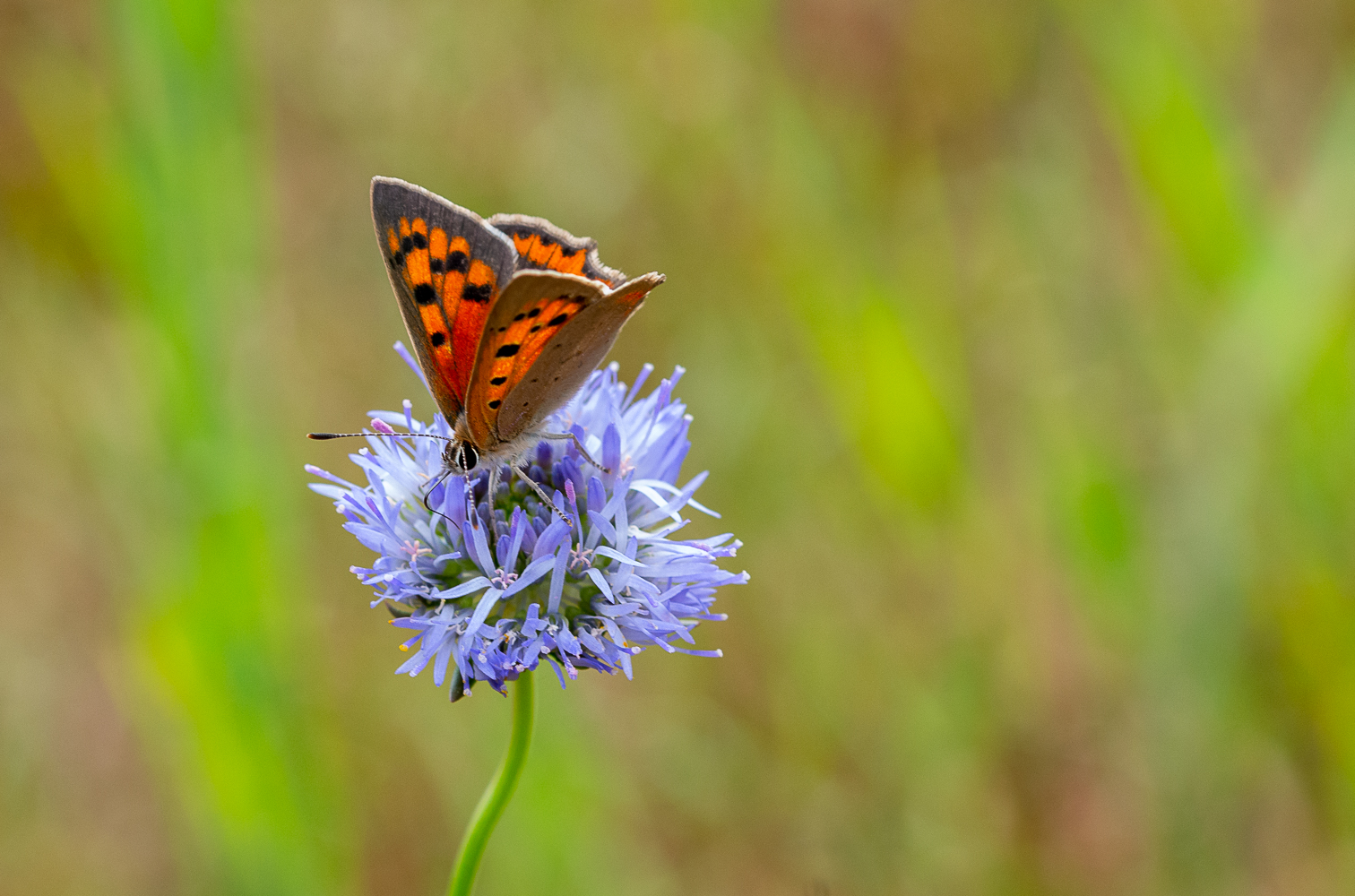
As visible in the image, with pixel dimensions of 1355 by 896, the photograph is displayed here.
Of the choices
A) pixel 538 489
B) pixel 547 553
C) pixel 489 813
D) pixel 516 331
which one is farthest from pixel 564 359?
pixel 489 813

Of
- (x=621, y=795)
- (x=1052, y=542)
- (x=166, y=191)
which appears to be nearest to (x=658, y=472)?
(x=166, y=191)

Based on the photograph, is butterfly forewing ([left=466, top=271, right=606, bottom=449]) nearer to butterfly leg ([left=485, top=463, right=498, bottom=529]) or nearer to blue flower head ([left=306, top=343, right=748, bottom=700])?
butterfly leg ([left=485, top=463, right=498, bottom=529])

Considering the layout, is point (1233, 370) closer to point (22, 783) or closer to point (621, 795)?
point (621, 795)

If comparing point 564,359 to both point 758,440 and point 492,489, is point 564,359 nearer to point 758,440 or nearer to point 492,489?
point 492,489

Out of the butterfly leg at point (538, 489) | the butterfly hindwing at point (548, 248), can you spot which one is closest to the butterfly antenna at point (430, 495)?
the butterfly leg at point (538, 489)

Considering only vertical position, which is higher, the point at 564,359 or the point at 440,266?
the point at 440,266

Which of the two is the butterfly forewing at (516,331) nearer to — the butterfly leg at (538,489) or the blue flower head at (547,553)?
the butterfly leg at (538,489)

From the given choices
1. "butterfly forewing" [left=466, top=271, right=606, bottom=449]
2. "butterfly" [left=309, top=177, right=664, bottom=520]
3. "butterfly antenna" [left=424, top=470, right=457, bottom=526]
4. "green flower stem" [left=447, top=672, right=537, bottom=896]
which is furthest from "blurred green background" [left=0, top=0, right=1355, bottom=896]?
"green flower stem" [left=447, top=672, right=537, bottom=896]
